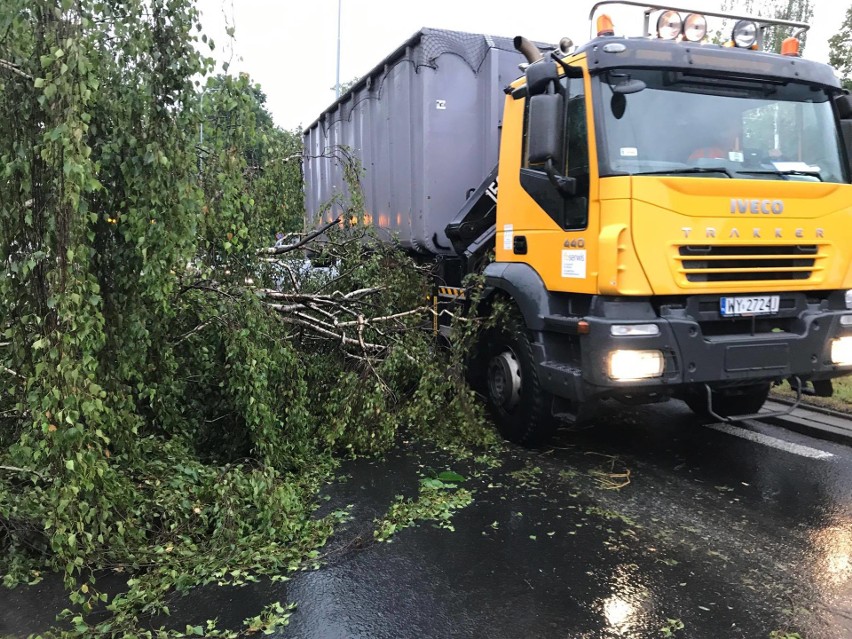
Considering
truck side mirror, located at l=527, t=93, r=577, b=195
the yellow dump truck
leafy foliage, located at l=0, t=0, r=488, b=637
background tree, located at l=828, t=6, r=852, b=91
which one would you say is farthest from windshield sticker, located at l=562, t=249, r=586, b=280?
background tree, located at l=828, t=6, r=852, b=91

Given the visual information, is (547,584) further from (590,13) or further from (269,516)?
(590,13)

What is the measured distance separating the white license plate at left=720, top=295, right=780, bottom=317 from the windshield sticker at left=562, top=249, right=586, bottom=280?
3.07 feet

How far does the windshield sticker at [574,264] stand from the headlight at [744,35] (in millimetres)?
1928

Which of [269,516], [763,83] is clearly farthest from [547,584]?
[763,83]

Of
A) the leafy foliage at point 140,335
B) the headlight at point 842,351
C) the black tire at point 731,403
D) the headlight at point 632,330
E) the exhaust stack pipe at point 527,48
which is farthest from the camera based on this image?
the black tire at point 731,403

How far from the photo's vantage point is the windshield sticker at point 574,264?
14.3 feet

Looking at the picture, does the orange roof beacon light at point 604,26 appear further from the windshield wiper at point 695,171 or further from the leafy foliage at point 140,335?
the leafy foliage at point 140,335

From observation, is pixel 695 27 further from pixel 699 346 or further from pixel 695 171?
pixel 699 346

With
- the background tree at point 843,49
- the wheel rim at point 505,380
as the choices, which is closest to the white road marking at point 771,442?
the wheel rim at point 505,380

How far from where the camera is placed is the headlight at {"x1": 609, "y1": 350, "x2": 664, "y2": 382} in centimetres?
407

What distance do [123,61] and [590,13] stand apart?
3135 millimetres

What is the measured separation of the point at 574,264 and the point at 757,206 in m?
1.24

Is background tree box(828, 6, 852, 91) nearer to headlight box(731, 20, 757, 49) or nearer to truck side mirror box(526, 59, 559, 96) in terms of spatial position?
headlight box(731, 20, 757, 49)

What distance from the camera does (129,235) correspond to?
128 inches
